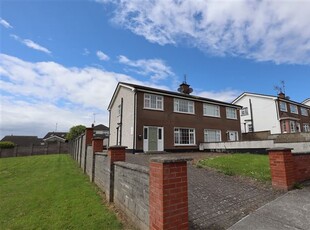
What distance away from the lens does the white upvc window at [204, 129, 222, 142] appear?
22.0m

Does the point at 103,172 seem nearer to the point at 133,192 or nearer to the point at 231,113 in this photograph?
the point at 133,192

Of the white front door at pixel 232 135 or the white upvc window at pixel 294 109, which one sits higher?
the white upvc window at pixel 294 109

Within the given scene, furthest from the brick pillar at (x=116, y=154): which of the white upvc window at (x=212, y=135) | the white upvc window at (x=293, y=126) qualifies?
the white upvc window at (x=293, y=126)

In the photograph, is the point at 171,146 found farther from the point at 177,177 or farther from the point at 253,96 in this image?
the point at 253,96

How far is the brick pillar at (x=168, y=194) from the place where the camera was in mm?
3086

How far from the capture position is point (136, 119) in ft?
55.8

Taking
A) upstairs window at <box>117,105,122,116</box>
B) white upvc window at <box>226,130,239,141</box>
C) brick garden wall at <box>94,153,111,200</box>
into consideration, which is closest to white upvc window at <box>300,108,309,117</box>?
white upvc window at <box>226,130,239,141</box>

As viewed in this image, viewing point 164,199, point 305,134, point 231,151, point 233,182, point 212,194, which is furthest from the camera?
point 231,151

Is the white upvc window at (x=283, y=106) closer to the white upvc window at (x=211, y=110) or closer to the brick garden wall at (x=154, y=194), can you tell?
the white upvc window at (x=211, y=110)

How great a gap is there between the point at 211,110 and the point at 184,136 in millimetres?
5214

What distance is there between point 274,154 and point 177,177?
3966mm

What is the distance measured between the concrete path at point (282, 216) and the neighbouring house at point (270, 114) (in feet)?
88.2

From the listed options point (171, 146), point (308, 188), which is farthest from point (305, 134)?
point (308, 188)

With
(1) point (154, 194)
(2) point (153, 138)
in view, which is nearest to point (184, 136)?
(2) point (153, 138)
